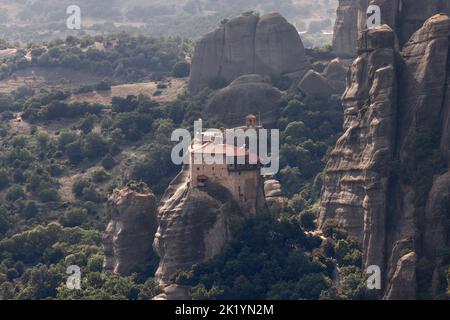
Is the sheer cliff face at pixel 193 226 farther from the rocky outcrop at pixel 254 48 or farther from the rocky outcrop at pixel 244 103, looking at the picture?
the rocky outcrop at pixel 254 48

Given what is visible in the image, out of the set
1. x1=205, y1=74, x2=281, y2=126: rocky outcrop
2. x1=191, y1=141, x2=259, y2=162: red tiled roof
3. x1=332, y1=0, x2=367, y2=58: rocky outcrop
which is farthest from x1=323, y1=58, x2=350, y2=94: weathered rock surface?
x1=191, y1=141, x2=259, y2=162: red tiled roof

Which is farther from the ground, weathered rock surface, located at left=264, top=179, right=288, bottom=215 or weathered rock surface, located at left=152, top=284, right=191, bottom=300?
weathered rock surface, located at left=264, top=179, right=288, bottom=215

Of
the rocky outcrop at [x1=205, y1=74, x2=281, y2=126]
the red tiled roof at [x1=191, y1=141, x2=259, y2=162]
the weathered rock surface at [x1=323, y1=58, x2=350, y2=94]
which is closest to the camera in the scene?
the red tiled roof at [x1=191, y1=141, x2=259, y2=162]

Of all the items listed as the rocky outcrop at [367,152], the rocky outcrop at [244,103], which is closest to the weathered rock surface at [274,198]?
the rocky outcrop at [367,152]

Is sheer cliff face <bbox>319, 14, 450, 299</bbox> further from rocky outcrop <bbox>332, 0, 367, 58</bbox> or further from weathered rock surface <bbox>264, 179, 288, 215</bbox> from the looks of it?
rocky outcrop <bbox>332, 0, 367, 58</bbox>

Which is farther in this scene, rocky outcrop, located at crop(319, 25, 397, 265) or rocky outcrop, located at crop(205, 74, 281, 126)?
rocky outcrop, located at crop(205, 74, 281, 126)

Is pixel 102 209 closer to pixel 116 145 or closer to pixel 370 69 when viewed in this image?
pixel 116 145

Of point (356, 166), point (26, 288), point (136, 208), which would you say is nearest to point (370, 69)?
point (356, 166)
